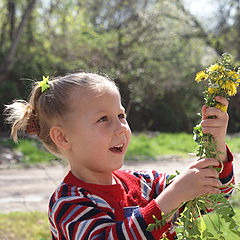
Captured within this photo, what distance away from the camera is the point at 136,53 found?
1166 cm

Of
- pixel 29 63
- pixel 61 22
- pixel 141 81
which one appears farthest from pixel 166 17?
pixel 29 63

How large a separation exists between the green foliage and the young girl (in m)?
1.66

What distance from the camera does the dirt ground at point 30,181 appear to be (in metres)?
4.68

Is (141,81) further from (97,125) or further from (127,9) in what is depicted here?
(97,125)

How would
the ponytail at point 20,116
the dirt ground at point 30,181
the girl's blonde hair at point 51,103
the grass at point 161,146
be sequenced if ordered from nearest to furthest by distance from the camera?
the girl's blonde hair at point 51,103 → the ponytail at point 20,116 → the dirt ground at point 30,181 → the grass at point 161,146

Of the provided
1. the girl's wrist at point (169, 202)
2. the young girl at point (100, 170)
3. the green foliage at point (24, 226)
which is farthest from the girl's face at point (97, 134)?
the green foliage at point (24, 226)

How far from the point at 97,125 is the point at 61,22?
1042 centimetres

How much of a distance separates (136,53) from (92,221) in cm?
1049

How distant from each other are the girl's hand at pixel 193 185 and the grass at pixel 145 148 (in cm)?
535

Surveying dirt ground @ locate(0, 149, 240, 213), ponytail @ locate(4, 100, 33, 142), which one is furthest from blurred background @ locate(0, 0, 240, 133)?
ponytail @ locate(4, 100, 33, 142)

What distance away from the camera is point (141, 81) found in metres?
11.6

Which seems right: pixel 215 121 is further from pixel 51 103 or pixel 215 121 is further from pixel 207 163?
pixel 51 103

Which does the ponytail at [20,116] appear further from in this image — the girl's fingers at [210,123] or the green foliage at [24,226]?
the green foliage at [24,226]

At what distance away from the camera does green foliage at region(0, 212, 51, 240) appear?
3457 millimetres
